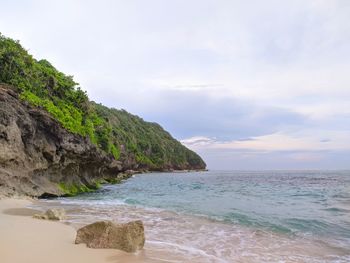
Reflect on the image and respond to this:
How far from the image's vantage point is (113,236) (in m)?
7.83

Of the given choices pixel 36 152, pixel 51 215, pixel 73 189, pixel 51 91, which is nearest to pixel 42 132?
pixel 36 152

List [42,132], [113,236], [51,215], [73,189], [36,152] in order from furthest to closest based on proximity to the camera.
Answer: [73,189] < [42,132] < [36,152] < [51,215] < [113,236]

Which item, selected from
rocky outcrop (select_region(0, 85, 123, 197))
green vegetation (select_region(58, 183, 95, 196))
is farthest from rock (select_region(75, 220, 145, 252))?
Answer: green vegetation (select_region(58, 183, 95, 196))

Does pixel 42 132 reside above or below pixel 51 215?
above

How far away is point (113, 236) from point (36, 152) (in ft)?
51.9

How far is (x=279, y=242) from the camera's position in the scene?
390 inches

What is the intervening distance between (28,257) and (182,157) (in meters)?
129

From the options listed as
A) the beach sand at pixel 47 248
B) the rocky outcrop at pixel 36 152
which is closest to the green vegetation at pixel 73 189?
the rocky outcrop at pixel 36 152

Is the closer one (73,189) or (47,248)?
(47,248)

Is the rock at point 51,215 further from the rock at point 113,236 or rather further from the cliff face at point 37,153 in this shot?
the cliff face at point 37,153

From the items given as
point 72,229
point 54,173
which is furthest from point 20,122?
point 72,229

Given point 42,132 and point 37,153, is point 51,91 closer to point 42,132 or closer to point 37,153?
point 42,132

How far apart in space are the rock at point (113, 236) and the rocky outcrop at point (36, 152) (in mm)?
11990

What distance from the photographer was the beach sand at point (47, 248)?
6562 mm
